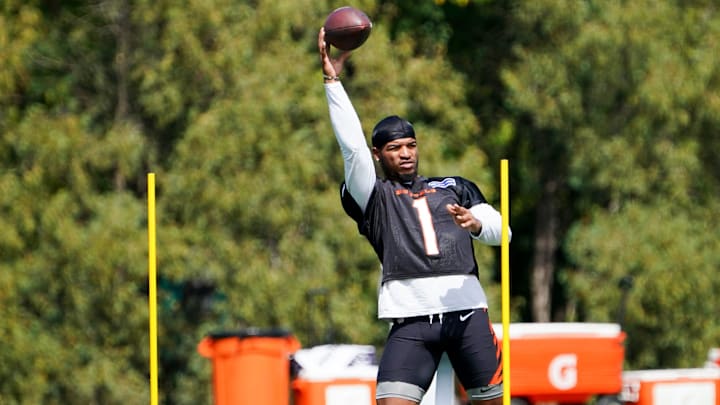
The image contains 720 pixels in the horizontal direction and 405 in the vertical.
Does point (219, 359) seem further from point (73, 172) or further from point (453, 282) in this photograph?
point (453, 282)

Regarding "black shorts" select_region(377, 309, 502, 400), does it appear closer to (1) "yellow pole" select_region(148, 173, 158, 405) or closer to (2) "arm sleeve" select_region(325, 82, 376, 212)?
(2) "arm sleeve" select_region(325, 82, 376, 212)

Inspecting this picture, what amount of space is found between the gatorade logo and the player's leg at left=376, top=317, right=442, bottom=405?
4.89 m

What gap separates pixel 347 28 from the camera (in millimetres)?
6129

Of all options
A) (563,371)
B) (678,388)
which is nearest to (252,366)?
(563,371)

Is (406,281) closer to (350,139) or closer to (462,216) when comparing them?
(462,216)

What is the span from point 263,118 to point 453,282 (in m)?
8.59

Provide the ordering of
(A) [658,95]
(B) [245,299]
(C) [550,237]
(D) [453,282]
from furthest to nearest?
(C) [550,237] → (A) [658,95] → (B) [245,299] → (D) [453,282]

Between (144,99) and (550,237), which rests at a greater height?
(144,99)

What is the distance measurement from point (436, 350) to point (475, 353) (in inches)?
6.1

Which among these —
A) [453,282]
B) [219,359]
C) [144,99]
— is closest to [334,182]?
[144,99]

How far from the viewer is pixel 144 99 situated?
14.4 meters

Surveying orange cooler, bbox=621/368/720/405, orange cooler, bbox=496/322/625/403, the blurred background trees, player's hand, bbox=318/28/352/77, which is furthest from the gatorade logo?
player's hand, bbox=318/28/352/77

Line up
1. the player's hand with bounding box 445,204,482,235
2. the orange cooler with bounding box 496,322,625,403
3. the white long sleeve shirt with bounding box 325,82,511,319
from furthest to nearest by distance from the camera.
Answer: the orange cooler with bounding box 496,322,625,403 → the white long sleeve shirt with bounding box 325,82,511,319 → the player's hand with bounding box 445,204,482,235

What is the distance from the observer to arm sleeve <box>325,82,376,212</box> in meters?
5.42
